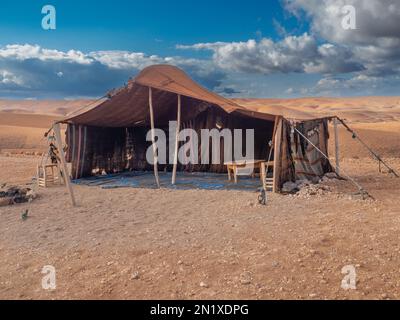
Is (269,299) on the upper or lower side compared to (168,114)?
lower

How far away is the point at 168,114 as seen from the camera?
48.5ft

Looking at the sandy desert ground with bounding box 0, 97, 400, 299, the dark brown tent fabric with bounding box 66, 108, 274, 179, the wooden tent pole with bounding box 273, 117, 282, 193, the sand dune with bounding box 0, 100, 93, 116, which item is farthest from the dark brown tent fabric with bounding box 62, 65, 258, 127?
the sand dune with bounding box 0, 100, 93, 116

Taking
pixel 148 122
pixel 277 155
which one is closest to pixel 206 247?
pixel 277 155

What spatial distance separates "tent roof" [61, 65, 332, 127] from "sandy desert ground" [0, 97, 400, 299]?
3209 mm

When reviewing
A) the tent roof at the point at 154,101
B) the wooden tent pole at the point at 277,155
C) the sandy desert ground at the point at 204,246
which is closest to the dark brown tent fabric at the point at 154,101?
the tent roof at the point at 154,101

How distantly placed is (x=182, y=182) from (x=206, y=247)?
6721mm

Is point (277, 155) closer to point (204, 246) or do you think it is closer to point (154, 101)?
point (204, 246)

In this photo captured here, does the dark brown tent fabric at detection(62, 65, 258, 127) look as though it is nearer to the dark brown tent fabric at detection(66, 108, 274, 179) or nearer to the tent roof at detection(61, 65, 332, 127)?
the tent roof at detection(61, 65, 332, 127)

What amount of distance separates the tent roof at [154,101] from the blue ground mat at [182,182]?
1938 millimetres

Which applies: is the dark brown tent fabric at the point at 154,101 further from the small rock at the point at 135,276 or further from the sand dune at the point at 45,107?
the sand dune at the point at 45,107

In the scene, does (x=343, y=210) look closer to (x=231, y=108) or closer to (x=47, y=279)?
(x=231, y=108)

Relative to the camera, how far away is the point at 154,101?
13.0 meters
